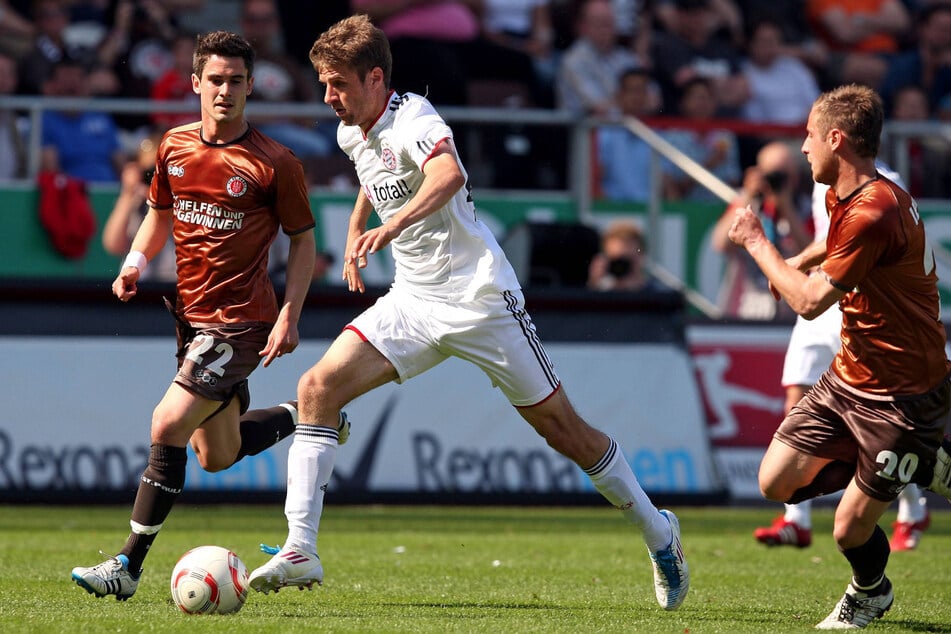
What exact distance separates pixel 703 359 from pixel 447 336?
256 inches

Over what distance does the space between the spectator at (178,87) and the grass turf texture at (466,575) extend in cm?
391

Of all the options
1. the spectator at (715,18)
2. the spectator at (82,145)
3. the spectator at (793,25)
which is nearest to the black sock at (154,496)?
the spectator at (82,145)

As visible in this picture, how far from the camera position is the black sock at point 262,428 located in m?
7.52

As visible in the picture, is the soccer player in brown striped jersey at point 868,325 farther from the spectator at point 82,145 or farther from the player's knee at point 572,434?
the spectator at point 82,145

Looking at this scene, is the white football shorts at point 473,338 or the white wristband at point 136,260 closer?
the white football shorts at point 473,338

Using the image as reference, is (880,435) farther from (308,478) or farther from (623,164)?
(623,164)

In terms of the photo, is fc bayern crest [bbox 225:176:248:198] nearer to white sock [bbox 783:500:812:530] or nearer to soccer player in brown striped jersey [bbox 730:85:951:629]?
soccer player in brown striped jersey [bbox 730:85:951:629]

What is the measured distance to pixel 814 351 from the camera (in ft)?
30.0

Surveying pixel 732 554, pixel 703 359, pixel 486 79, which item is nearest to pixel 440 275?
pixel 732 554

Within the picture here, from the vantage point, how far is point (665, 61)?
56.3ft

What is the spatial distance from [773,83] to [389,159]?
1154 centimetres

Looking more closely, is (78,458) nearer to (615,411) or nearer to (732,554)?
(615,411)

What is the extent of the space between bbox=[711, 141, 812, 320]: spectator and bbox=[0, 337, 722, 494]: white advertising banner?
1375mm

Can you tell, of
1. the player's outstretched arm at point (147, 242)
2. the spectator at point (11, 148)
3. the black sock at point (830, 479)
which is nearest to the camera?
the black sock at point (830, 479)
